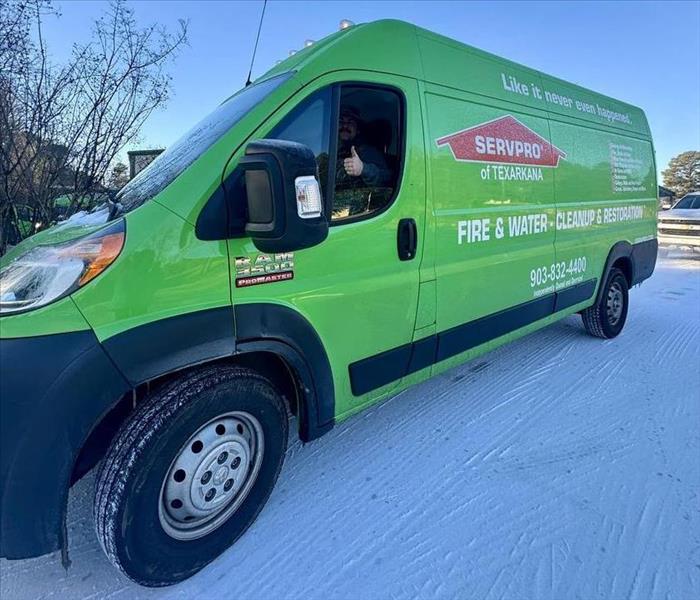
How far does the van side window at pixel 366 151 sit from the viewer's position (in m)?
2.31

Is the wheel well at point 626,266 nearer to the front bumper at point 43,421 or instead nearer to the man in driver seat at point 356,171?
the man in driver seat at point 356,171

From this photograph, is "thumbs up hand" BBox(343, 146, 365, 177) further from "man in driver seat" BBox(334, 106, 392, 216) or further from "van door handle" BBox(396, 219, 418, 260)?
"van door handle" BBox(396, 219, 418, 260)

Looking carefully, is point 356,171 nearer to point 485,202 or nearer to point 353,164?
point 353,164

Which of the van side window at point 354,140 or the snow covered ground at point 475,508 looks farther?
the van side window at point 354,140

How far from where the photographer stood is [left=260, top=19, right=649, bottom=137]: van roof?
2289mm

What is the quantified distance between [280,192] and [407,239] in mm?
1038

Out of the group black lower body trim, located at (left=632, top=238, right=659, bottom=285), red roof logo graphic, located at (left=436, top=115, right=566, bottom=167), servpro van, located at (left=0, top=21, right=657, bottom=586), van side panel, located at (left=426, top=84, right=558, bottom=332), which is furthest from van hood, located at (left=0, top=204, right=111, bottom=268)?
black lower body trim, located at (left=632, top=238, right=659, bottom=285)

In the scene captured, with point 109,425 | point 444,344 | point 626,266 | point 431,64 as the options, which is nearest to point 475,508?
point 444,344

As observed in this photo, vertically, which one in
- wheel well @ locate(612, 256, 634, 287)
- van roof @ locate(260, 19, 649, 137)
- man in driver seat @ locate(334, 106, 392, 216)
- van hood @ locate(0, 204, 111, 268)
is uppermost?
van roof @ locate(260, 19, 649, 137)

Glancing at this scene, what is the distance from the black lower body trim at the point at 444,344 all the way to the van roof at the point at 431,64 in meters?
1.50

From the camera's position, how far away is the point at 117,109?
5770 mm

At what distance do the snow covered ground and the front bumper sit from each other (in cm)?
54

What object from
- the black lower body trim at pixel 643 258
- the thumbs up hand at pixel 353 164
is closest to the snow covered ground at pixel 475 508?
the thumbs up hand at pixel 353 164

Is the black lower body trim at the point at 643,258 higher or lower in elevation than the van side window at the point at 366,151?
lower
